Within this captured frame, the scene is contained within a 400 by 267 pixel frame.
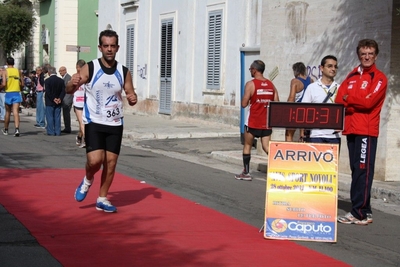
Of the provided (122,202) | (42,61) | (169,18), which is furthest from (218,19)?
(42,61)

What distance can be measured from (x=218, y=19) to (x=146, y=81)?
6.69 metres

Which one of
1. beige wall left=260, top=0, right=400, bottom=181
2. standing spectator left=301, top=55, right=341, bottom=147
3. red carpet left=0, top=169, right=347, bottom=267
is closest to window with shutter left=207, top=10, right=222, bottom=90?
beige wall left=260, top=0, right=400, bottom=181

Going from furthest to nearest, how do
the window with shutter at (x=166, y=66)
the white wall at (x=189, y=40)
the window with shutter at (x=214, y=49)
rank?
the window with shutter at (x=166, y=66)
the window with shutter at (x=214, y=49)
the white wall at (x=189, y=40)

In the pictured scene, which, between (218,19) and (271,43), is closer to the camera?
(271,43)

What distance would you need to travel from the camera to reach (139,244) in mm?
7562

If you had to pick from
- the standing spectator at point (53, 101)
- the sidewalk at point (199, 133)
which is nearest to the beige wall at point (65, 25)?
the sidewalk at point (199, 133)

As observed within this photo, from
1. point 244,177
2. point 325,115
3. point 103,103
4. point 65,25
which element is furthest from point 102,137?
point 65,25

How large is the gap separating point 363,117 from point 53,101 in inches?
524

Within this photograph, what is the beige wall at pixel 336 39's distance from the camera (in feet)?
40.2

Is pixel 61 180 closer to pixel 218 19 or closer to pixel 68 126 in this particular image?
pixel 68 126

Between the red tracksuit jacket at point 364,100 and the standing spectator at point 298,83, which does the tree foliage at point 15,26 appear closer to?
the standing spectator at point 298,83

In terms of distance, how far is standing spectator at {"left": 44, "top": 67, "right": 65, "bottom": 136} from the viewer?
20891mm

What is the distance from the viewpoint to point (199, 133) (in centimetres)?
2148

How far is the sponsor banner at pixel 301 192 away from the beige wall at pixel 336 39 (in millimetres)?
4303
